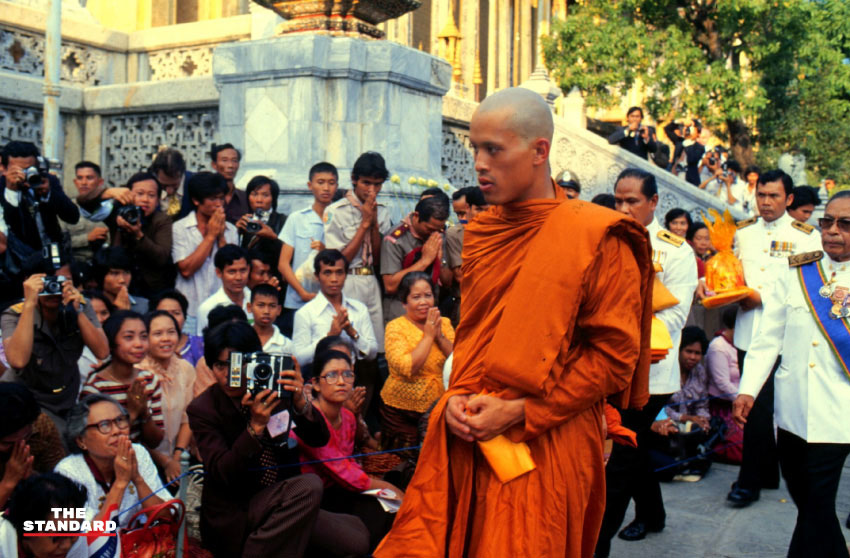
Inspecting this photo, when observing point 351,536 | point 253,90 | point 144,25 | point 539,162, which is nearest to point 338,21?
point 253,90

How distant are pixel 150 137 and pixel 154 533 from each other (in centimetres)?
659

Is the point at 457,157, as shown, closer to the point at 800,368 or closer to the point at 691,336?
the point at 691,336

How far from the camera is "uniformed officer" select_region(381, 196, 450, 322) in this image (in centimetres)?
691

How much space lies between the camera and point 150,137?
32.7ft

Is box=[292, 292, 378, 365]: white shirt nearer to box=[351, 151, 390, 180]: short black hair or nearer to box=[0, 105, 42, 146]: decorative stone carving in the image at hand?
box=[351, 151, 390, 180]: short black hair

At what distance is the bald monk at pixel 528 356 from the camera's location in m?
2.91

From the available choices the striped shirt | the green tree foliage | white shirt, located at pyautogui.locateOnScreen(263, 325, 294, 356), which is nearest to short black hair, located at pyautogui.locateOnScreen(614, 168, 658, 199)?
white shirt, located at pyautogui.locateOnScreen(263, 325, 294, 356)

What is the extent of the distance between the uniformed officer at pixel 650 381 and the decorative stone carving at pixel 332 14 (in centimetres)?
428

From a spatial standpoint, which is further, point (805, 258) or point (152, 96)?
point (152, 96)

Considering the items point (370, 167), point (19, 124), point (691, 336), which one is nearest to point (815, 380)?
point (691, 336)

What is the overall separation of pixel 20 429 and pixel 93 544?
598 mm

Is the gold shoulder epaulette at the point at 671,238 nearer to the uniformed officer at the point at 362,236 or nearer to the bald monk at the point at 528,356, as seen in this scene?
the bald monk at the point at 528,356

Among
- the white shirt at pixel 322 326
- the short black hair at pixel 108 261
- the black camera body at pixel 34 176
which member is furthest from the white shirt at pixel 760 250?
the black camera body at pixel 34 176

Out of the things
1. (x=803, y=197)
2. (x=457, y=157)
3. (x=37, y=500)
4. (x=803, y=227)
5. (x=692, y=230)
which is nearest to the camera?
(x=37, y=500)
